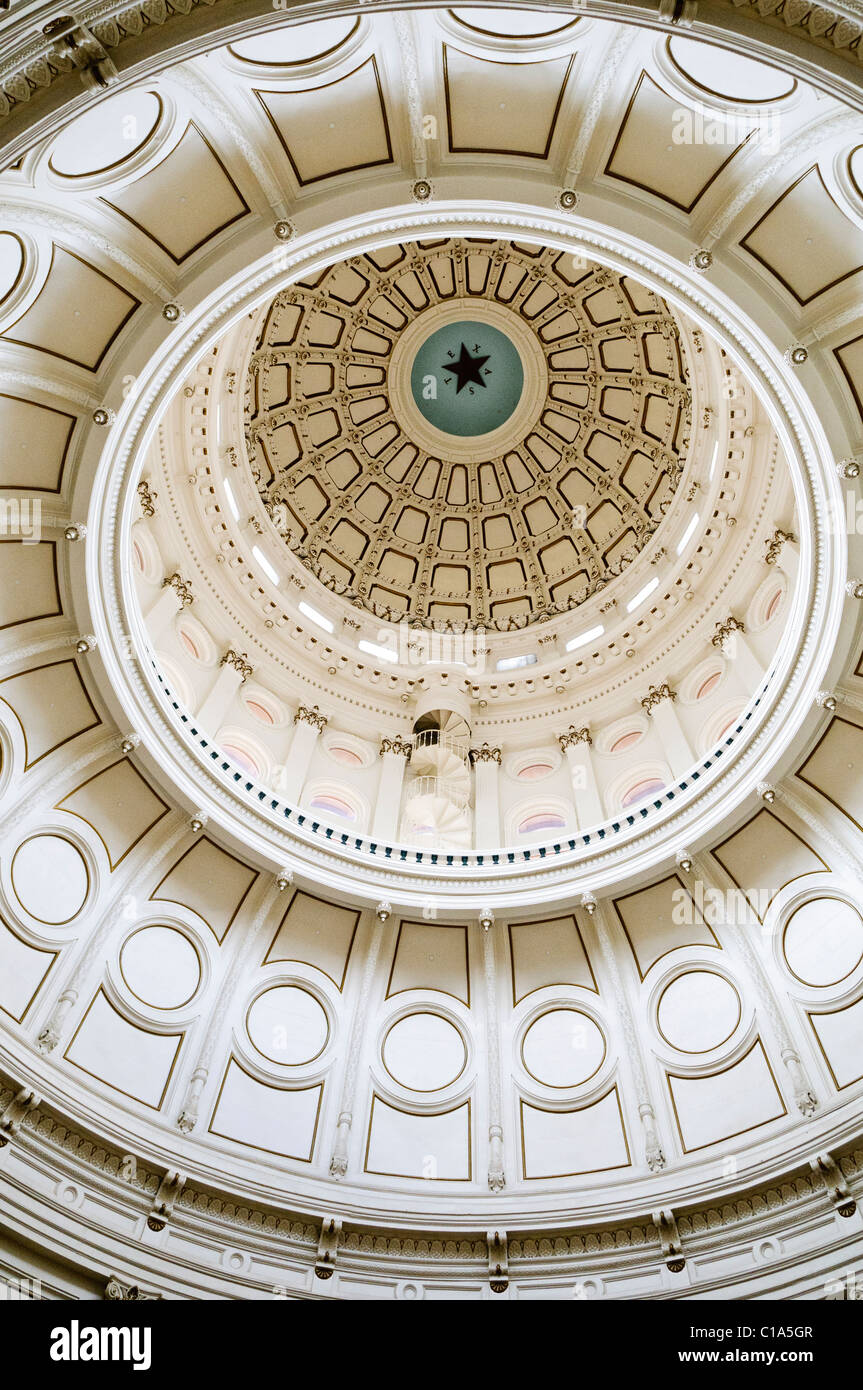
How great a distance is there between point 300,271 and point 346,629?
12887mm

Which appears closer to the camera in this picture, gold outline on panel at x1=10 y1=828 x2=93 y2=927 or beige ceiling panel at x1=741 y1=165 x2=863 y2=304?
beige ceiling panel at x1=741 y1=165 x2=863 y2=304

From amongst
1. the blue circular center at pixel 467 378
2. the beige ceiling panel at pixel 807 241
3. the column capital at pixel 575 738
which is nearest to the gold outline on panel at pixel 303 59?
the beige ceiling panel at pixel 807 241

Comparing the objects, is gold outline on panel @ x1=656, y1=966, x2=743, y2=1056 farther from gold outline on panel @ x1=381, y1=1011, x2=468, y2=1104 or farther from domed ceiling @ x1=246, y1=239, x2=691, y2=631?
domed ceiling @ x1=246, y1=239, x2=691, y2=631

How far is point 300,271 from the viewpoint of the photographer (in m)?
15.0

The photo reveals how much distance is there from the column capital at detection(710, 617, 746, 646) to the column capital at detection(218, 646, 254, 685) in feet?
37.0

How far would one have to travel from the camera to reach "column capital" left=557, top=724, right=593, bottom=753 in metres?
23.8

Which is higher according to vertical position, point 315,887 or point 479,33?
point 479,33

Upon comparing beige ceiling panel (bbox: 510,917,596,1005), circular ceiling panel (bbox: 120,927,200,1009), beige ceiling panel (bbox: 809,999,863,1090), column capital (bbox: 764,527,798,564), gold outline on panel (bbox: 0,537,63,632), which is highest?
column capital (bbox: 764,527,798,564)

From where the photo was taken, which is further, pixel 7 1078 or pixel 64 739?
pixel 64 739

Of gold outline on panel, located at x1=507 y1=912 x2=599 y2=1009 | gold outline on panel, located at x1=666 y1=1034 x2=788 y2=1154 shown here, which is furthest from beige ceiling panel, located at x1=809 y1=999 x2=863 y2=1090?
gold outline on panel, located at x1=507 y1=912 x2=599 y2=1009

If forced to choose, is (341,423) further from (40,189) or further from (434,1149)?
(434,1149)

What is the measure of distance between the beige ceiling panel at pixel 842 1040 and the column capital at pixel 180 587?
15.9 metres

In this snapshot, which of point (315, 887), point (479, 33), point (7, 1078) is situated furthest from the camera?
point (315, 887)
